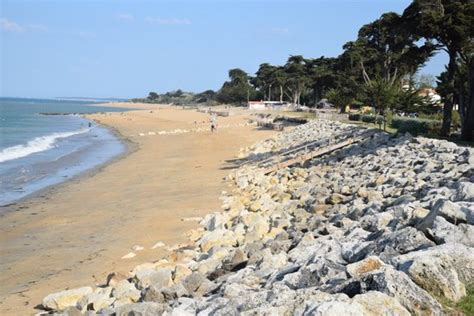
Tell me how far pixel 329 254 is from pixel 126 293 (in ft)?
9.22

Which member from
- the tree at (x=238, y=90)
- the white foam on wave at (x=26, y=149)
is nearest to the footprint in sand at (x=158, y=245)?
the white foam on wave at (x=26, y=149)

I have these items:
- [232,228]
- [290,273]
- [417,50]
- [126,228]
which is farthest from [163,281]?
[417,50]

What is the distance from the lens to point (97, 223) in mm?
13914

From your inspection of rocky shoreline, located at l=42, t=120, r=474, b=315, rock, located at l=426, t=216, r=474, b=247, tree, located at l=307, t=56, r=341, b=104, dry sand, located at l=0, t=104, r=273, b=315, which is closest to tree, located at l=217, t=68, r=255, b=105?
tree, located at l=307, t=56, r=341, b=104

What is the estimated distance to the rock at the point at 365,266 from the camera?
5.26 metres

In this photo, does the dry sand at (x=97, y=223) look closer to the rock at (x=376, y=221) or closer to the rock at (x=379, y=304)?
the rock at (x=376, y=221)

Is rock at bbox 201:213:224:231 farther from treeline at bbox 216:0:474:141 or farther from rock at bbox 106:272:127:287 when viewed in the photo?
treeline at bbox 216:0:474:141

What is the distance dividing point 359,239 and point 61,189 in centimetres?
1525

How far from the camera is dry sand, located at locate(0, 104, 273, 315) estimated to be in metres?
9.54

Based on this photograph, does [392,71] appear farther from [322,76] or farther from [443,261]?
[443,261]

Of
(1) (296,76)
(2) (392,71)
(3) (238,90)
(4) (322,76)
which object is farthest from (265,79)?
(2) (392,71)

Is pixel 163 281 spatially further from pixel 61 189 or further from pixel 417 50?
pixel 417 50

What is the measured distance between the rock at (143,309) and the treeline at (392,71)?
1736 cm

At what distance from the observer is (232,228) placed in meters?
10.9
